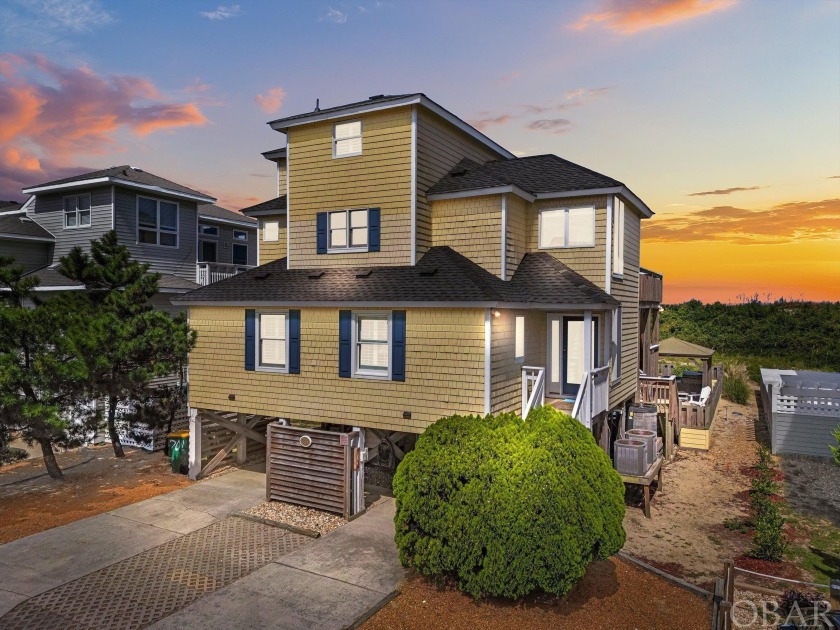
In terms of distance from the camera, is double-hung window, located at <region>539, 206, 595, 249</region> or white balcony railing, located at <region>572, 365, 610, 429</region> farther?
double-hung window, located at <region>539, 206, 595, 249</region>

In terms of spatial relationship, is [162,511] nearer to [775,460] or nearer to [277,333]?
[277,333]

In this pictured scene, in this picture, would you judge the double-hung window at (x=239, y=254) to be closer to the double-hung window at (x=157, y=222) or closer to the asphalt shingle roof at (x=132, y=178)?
the asphalt shingle roof at (x=132, y=178)

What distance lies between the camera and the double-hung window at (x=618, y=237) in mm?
14461

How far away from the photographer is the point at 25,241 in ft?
73.8

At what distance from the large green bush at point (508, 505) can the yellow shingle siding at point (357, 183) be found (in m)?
6.15

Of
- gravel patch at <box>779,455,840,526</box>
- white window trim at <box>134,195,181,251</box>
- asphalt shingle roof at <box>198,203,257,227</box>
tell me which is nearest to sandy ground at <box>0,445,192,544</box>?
white window trim at <box>134,195,181,251</box>

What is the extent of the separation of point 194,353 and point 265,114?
9813mm

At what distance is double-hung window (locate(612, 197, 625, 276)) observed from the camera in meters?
14.5

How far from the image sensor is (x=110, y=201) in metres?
21.1

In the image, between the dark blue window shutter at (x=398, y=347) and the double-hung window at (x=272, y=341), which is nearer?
the dark blue window shutter at (x=398, y=347)

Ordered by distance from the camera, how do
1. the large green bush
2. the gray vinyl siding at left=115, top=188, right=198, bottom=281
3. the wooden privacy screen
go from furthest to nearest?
1. the gray vinyl siding at left=115, top=188, right=198, bottom=281
2. the wooden privacy screen
3. the large green bush

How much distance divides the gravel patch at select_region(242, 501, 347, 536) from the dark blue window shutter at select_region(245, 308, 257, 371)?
3.56 meters

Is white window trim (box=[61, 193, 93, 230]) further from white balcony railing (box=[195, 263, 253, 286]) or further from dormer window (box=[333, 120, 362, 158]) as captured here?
dormer window (box=[333, 120, 362, 158])

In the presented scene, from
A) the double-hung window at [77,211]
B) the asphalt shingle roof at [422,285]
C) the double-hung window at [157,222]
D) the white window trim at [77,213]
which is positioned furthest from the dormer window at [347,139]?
the double-hung window at [77,211]
